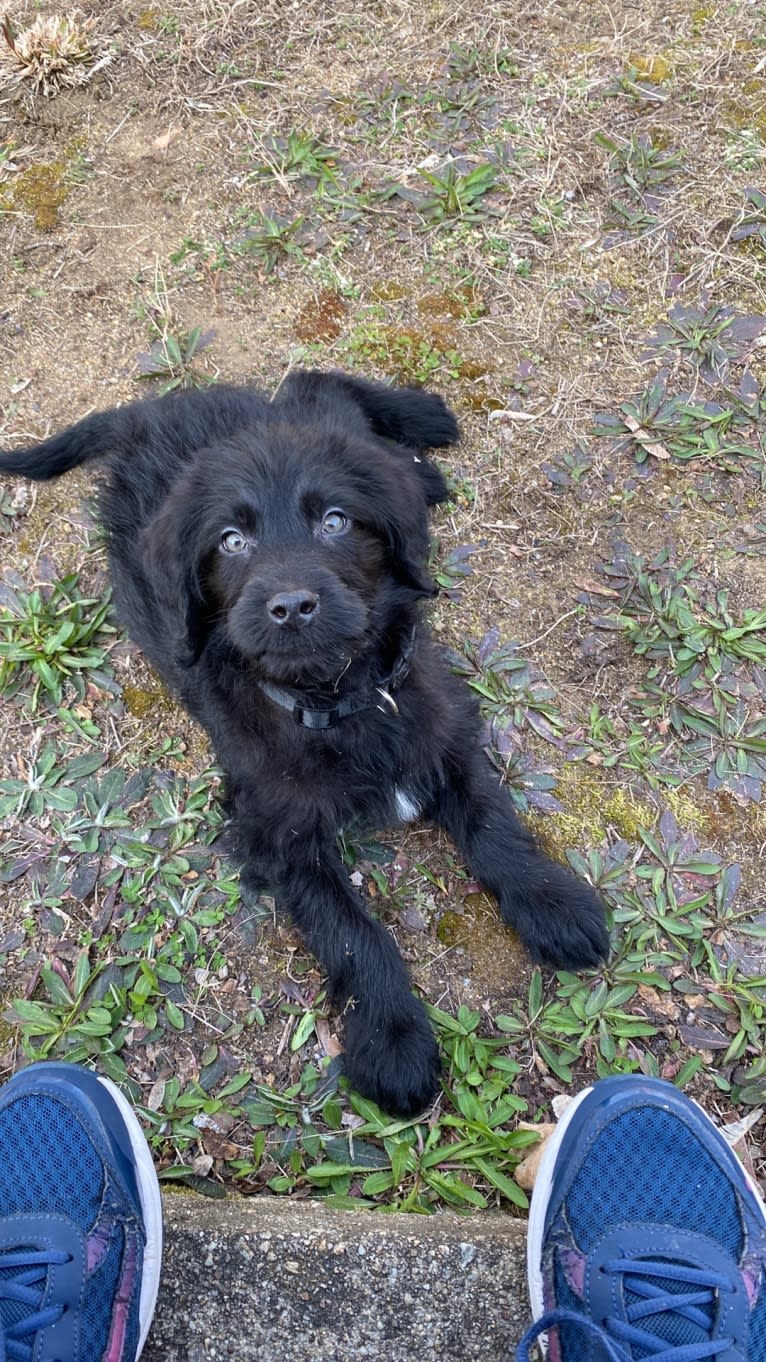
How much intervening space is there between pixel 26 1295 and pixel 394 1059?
0.98m

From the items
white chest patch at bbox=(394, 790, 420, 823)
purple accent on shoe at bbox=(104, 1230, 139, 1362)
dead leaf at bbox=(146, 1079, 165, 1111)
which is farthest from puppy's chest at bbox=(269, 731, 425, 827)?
purple accent on shoe at bbox=(104, 1230, 139, 1362)

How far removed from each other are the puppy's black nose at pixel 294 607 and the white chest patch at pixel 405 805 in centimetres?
73

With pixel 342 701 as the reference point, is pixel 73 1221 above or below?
below

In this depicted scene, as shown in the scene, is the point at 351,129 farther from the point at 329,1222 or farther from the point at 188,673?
the point at 329,1222

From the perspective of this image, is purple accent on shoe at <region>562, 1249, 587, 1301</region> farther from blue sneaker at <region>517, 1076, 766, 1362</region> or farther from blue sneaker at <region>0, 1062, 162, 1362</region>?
blue sneaker at <region>0, 1062, 162, 1362</region>

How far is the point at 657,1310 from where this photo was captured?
200 centimetres

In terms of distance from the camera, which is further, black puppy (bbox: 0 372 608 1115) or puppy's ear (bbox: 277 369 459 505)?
puppy's ear (bbox: 277 369 459 505)

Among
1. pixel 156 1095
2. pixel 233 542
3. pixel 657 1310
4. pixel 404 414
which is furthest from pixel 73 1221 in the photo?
pixel 404 414

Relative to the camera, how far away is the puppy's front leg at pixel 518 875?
2.43 meters

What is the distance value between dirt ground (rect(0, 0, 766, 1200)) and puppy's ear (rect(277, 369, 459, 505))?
0.39 feet

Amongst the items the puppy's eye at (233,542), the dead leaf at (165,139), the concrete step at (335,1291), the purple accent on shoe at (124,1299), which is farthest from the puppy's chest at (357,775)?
the dead leaf at (165,139)

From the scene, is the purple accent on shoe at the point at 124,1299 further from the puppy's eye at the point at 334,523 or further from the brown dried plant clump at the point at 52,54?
the brown dried plant clump at the point at 52,54

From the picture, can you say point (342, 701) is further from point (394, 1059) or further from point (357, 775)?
point (394, 1059)

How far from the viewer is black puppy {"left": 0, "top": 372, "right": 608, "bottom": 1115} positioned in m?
2.13
